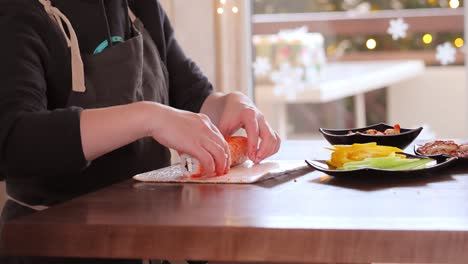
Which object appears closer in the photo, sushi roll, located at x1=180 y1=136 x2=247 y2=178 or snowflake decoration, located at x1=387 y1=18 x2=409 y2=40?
sushi roll, located at x1=180 y1=136 x2=247 y2=178

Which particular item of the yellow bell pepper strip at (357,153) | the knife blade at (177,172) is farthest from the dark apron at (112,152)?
the yellow bell pepper strip at (357,153)

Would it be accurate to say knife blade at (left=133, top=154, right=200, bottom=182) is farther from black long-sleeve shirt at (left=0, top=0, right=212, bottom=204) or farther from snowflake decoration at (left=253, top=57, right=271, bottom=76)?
snowflake decoration at (left=253, top=57, right=271, bottom=76)

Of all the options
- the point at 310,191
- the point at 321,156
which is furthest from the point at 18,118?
the point at 321,156

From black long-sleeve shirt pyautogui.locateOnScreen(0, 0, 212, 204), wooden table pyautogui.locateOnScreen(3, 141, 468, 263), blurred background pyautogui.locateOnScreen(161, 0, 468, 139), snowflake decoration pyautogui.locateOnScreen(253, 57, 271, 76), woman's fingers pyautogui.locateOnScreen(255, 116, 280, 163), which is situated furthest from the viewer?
snowflake decoration pyautogui.locateOnScreen(253, 57, 271, 76)

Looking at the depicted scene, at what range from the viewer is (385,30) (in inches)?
107

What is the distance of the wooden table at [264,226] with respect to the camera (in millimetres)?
917

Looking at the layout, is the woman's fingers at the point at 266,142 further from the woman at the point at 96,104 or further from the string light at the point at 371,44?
the string light at the point at 371,44

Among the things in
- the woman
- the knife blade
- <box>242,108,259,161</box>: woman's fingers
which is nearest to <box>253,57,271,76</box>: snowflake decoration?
the woman

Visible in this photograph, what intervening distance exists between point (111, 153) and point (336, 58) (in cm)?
146

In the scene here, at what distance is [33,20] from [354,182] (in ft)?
1.93

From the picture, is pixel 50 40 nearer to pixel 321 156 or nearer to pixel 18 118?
pixel 18 118

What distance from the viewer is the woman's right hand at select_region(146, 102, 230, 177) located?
122 cm

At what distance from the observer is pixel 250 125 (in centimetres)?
147

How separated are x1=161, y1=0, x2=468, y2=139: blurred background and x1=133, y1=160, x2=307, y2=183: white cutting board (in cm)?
120
